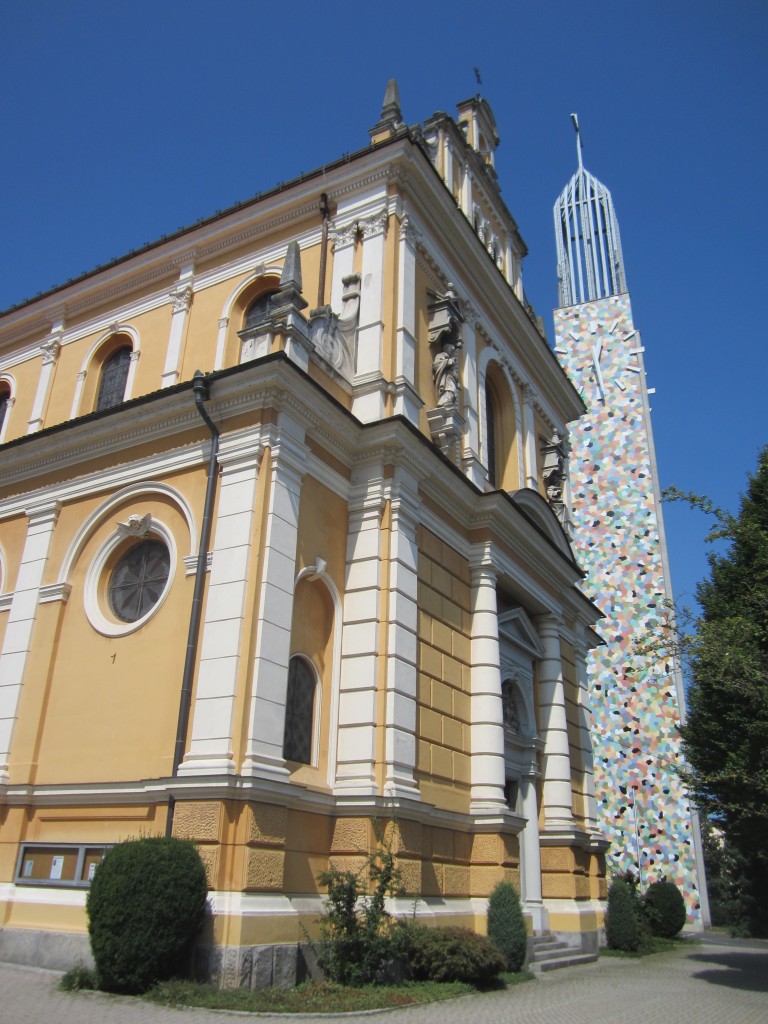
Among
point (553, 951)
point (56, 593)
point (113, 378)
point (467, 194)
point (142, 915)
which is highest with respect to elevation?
point (467, 194)

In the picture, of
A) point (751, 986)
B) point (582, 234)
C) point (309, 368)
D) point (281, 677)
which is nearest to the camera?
point (281, 677)

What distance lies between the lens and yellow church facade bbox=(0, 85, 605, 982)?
460 inches

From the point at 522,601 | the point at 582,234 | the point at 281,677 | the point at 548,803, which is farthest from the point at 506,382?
the point at 582,234

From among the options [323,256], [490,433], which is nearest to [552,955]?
[490,433]

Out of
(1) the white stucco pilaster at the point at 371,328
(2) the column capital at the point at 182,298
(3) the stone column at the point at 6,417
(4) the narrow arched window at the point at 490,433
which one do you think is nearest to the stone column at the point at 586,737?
(4) the narrow arched window at the point at 490,433

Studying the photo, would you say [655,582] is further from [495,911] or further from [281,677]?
[281,677]

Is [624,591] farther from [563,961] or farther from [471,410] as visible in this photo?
[563,961]

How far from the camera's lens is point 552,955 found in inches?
620

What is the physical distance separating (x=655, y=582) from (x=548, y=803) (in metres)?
15.9

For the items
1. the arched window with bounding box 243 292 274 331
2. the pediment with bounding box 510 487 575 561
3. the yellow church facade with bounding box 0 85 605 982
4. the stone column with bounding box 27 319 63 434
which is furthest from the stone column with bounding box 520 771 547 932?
the stone column with bounding box 27 319 63 434

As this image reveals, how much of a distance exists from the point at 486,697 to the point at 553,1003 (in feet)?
18.7

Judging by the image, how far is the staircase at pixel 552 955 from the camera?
48.3 feet

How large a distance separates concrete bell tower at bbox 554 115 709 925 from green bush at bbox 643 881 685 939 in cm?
255

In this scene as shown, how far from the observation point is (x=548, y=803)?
18.4 metres
